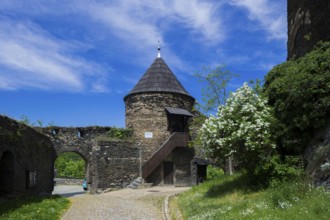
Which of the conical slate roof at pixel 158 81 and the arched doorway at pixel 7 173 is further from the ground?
the conical slate roof at pixel 158 81

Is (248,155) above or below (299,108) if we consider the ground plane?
below

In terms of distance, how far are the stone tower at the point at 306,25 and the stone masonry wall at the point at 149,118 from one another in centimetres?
1186

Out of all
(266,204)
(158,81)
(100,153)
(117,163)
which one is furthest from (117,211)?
(158,81)

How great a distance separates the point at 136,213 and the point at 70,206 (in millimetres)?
3358

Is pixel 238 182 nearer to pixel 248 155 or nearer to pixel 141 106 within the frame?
pixel 248 155

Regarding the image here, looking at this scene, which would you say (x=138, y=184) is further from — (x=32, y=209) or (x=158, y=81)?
(x=32, y=209)

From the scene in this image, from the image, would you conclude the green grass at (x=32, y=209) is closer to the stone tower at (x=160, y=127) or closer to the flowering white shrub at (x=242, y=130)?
the flowering white shrub at (x=242, y=130)

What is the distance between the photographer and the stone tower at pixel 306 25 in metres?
14.0

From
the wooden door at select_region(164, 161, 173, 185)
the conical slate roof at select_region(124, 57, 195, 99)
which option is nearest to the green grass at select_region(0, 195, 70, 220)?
the wooden door at select_region(164, 161, 173, 185)

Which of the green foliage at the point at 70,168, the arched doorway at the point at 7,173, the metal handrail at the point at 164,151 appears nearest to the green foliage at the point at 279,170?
the arched doorway at the point at 7,173

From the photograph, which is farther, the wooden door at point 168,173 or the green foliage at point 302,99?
the wooden door at point 168,173

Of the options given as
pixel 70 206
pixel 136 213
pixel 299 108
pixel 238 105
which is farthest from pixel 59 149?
pixel 299 108

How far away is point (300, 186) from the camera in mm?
9383

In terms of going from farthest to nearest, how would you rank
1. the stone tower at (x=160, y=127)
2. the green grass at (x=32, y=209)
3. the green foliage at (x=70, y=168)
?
1. the green foliage at (x=70, y=168)
2. the stone tower at (x=160, y=127)
3. the green grass at (x=32, y=209)
